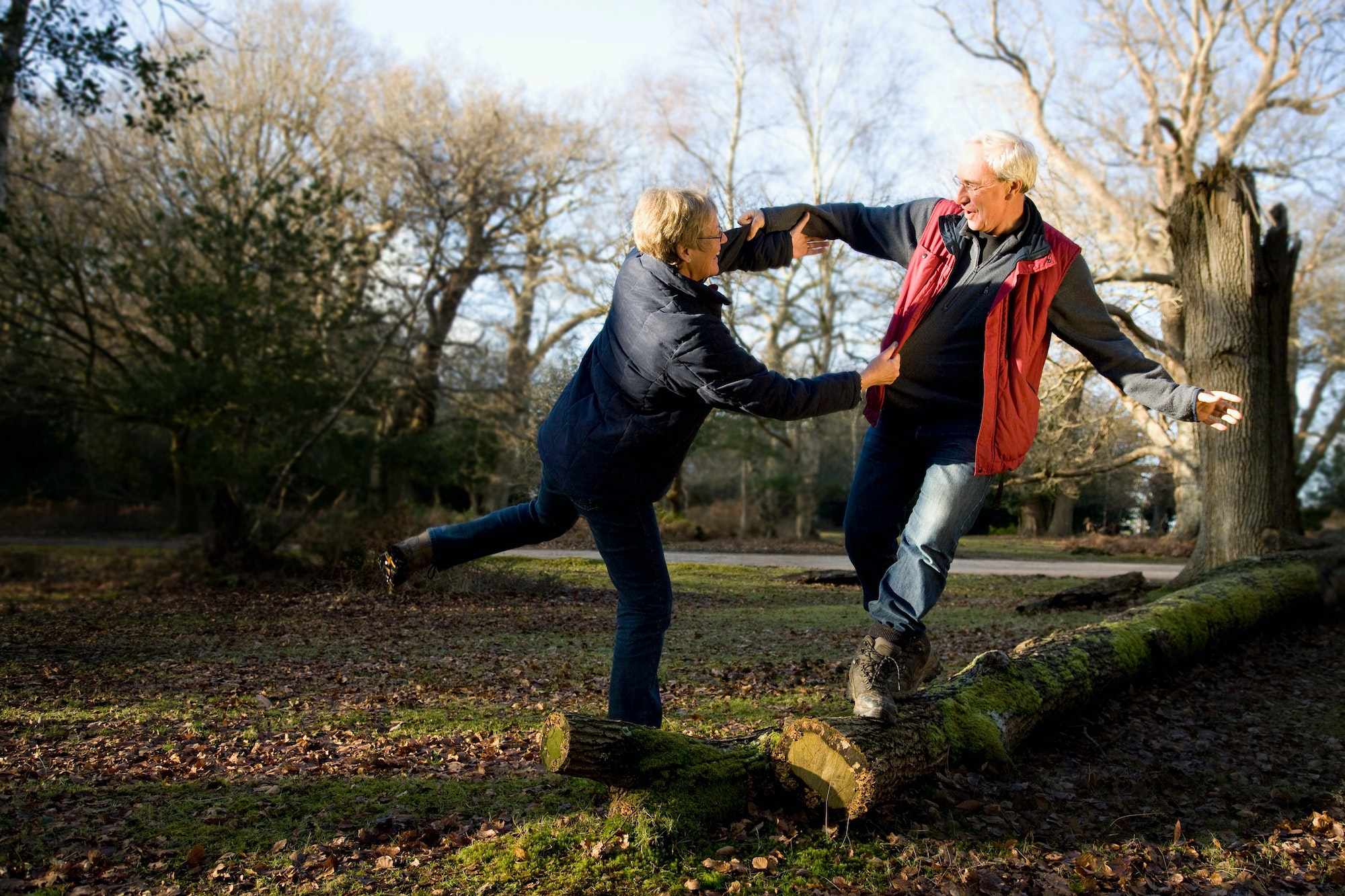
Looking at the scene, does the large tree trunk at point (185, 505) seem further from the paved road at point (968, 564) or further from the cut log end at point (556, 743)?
the cut log end at point (556, 743)

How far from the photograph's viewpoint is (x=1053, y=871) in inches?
118

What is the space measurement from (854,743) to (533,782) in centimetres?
135

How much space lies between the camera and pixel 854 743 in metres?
3.07

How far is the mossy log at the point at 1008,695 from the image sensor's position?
3.08 m

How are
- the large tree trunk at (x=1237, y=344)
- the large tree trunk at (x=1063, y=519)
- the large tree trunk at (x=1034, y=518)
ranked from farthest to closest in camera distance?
1. the large tree trunk at (x=1034, y=518)
2. the large tree trunk at (x=1063, y=519)
3. the large tree trunk at (x=1237, y=344)

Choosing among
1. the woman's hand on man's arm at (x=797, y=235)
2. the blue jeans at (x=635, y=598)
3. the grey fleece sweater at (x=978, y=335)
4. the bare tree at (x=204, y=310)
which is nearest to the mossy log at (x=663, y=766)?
the blue jeans at (x=635, y=598)

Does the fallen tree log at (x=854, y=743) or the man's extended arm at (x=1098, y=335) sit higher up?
the man's extended arm at (x=1098, y=335)

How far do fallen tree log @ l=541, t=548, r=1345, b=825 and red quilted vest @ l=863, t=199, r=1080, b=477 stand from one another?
991 mm

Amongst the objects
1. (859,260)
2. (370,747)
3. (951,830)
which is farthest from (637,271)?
(859,260)

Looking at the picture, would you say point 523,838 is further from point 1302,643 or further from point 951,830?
point 1302,643

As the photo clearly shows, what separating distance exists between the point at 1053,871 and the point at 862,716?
2.41 feet

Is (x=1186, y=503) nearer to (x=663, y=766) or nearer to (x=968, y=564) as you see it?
(x=968, y=564)

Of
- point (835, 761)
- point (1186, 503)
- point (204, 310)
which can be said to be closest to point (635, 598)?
point (835, 761)

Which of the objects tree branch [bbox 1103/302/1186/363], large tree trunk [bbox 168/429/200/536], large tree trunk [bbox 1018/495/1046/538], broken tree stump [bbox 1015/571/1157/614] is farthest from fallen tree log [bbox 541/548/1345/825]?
large tree trunk [bbox 1018/495/1046/538]
